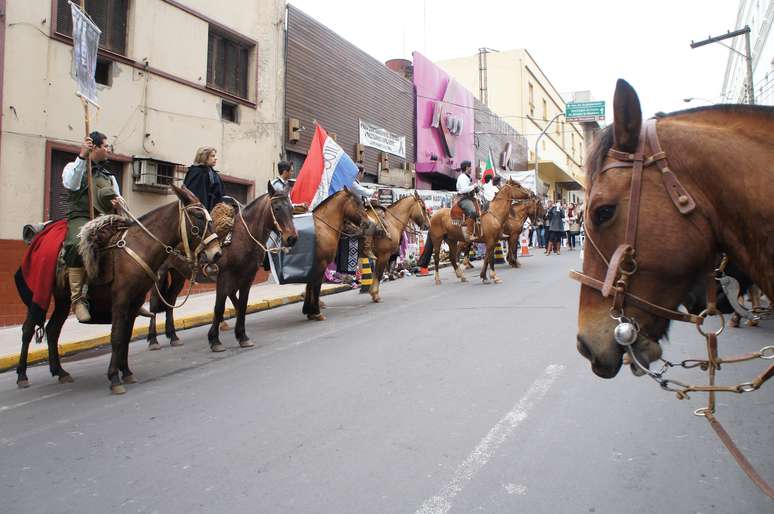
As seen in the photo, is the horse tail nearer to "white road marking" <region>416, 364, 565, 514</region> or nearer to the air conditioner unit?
the air conditioner unit

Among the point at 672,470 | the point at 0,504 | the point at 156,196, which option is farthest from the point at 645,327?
the point at 156,196

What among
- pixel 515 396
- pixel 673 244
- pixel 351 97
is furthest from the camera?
pixel 351 97

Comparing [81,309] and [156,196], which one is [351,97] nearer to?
[156,196]

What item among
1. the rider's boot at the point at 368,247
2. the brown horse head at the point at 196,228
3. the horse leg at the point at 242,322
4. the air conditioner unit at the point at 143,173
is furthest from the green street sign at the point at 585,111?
the brown horse head at the point at 196,228

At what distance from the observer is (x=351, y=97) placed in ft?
60.7

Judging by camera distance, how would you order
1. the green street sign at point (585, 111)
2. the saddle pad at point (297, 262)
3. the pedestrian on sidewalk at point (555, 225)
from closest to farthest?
the saddle pad at point (297, 262) < the pedestrian on sidewalk at point (555, 225) < the green street sign at point (585, 111)

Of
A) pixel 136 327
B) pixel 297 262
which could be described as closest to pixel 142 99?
pixel 136 327

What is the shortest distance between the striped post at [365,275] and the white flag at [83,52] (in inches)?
285

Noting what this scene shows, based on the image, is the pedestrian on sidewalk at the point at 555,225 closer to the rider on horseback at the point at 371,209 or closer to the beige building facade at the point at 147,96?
the rider on horseback at the point at 371,209

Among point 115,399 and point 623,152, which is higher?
point 623,152

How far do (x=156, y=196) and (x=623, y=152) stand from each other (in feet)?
36.6

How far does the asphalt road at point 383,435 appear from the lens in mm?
2852

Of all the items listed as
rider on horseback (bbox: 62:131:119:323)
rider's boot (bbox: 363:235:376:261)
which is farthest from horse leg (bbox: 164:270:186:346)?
rider's boot (bbox: 363:235:376:261)

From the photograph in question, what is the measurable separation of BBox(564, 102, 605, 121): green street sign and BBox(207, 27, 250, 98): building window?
1216 inches
